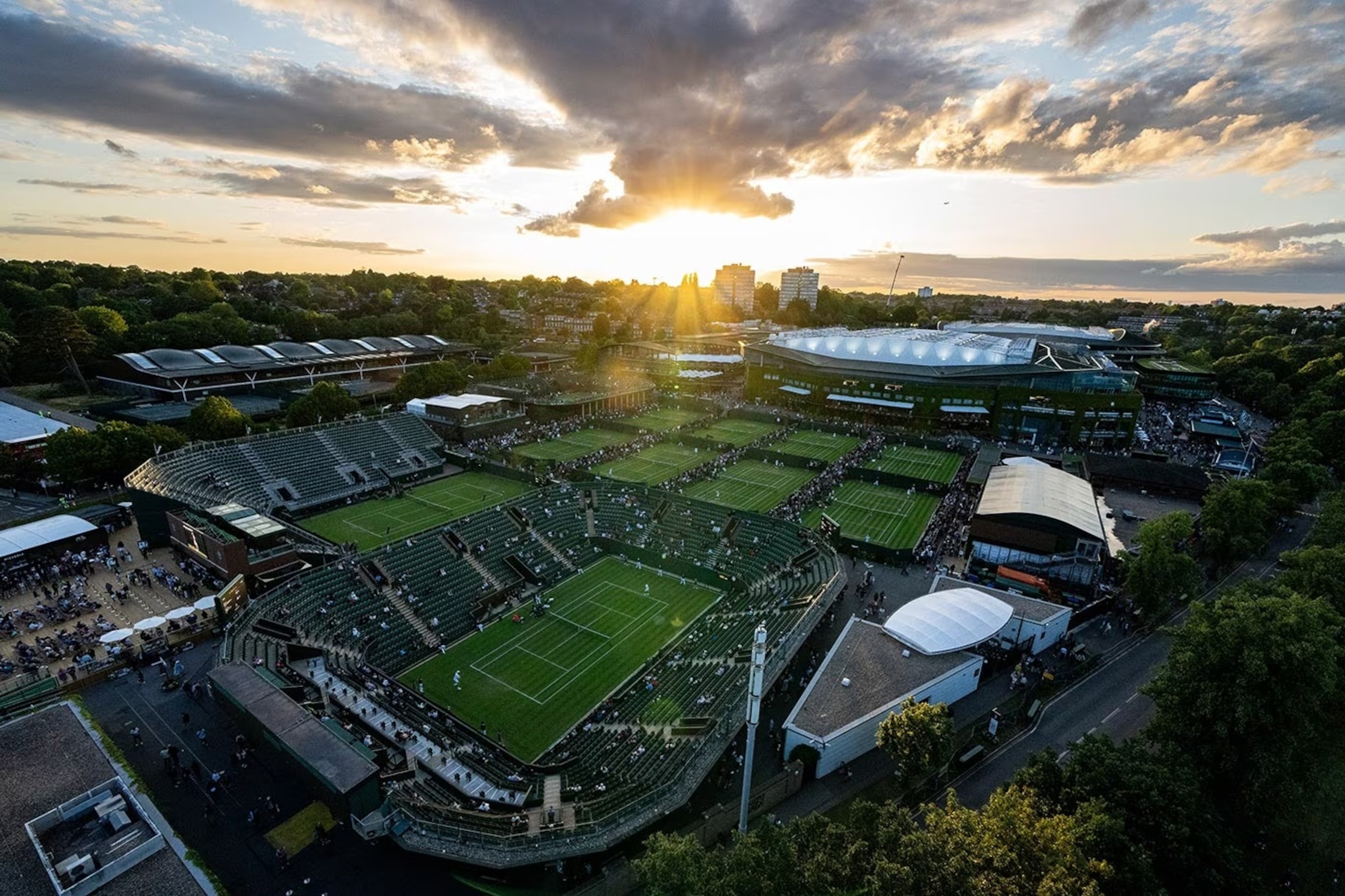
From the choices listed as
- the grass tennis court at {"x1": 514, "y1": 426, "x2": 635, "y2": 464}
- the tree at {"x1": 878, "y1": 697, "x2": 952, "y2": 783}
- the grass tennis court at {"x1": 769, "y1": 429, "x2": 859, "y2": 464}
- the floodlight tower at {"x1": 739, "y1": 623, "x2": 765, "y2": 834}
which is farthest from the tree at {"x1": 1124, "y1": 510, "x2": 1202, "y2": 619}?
the grass tennis court at {"x1": 514, "y1": 426, "x2": 635, "y2": 464}

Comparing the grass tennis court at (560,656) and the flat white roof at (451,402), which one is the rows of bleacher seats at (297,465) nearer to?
the flat white roof at (451,402)

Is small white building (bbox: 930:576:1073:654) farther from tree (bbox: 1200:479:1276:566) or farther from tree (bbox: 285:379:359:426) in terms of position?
tree (bbox: 285:379:359:426)

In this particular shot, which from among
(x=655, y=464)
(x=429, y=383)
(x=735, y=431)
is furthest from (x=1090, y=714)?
(x=429, y=383)

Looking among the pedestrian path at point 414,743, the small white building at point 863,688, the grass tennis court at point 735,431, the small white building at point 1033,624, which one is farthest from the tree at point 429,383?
the small white building at point 1033,624

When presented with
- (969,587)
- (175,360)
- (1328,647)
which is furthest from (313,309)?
(1328,647)

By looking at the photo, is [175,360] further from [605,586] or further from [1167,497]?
[1167,497]

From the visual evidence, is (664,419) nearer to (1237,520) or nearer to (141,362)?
(1237,520)
